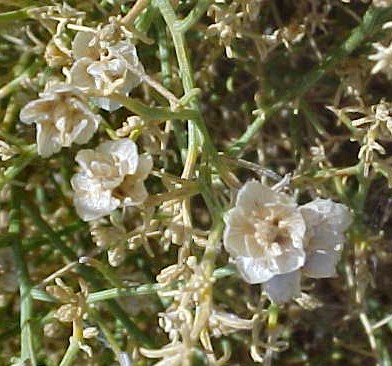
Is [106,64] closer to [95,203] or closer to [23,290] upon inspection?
[95,203]

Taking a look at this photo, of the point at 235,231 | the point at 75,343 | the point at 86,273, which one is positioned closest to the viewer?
the point at 235,231

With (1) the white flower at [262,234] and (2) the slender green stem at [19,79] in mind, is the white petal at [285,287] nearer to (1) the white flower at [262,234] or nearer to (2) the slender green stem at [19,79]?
(1) the white flower at [262,234]

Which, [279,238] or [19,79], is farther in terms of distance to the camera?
[19,79]

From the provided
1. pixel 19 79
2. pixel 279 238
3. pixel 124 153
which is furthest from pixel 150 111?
pixel 19 79

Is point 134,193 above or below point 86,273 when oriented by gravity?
above

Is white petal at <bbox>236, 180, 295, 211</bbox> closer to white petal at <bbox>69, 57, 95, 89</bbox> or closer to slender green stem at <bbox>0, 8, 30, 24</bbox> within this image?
white petal at <bbox>69, 57, 95, 89</bbox>

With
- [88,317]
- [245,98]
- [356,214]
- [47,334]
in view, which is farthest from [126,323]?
[245,98]

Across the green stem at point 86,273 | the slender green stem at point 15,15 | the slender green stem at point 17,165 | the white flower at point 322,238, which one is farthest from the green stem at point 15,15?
the white flower at point 322,238

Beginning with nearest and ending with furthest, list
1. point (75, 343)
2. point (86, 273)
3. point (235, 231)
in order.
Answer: point (235, 231) < point (75, 343) < point (86, 273)

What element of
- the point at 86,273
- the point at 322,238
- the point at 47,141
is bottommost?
the point at 86,273
